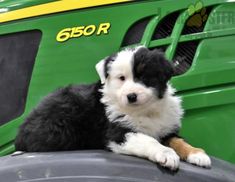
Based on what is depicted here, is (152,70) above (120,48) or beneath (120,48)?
beneath

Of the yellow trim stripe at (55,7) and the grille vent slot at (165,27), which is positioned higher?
the yellow trim stripe at (55,7)

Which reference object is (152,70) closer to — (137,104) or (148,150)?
(137,104)

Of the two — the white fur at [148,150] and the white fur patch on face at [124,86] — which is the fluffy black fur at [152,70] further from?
the white fur at [148,150]

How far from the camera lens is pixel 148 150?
6.03ft

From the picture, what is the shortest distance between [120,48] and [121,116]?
0.47 meters

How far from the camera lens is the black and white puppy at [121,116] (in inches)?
73.2

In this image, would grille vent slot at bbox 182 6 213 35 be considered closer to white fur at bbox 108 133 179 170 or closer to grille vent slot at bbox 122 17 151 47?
grille vent slot at bbox 122 17 151 47

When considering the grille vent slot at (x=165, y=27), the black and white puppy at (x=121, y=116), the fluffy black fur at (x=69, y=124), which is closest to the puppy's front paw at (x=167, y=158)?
the black and white puppy at (x=121, y=116)

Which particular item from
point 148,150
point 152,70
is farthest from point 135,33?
point 148,150

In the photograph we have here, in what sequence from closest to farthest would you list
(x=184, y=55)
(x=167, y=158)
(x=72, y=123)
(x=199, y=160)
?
(x=167, y=158) → (x=199, y=160) → (x=72, y=123) → (x=184, y=55)

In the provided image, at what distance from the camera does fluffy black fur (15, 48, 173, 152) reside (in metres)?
1.96

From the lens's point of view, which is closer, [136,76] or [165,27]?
[136,76]

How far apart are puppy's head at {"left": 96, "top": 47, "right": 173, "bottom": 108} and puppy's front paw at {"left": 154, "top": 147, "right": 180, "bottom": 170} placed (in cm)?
17

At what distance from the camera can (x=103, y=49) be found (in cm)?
234
